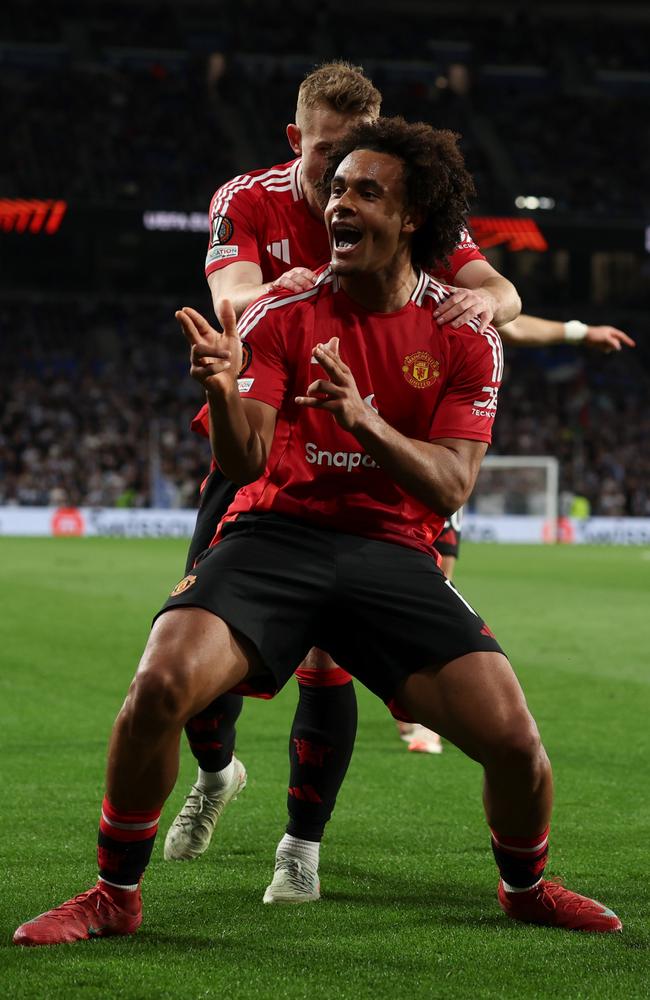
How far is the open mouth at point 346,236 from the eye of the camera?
374 cm

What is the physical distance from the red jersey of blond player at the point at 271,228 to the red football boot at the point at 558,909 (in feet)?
6.90

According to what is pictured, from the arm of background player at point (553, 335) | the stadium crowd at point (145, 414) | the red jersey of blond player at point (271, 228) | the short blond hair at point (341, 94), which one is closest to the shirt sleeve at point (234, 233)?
the red jersey of blond player at point (271, 228)

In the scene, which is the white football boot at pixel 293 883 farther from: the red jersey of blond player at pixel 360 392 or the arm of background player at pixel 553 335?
the arm of background player at pixel 553 335

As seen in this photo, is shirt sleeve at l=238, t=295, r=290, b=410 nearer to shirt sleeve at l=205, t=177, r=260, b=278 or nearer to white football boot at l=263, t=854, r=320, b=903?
shirt sleeve at l=205, t=177, r=260, b=278

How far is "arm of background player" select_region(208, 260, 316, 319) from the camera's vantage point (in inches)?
159

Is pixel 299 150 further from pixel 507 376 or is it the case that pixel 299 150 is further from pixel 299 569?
pixel 507 376

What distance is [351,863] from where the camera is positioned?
14.6 ft

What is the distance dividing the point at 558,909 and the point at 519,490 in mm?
28580

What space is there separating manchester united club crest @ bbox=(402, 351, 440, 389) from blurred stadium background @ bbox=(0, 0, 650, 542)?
26791 millimetres

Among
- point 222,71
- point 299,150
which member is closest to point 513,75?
point 222,71

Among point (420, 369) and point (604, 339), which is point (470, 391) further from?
point (604, 339)

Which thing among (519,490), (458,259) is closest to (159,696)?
(458,259)

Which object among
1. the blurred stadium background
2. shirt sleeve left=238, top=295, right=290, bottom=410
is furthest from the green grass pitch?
the blurred stadium background

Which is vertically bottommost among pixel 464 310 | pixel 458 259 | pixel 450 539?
pixel 450 539
